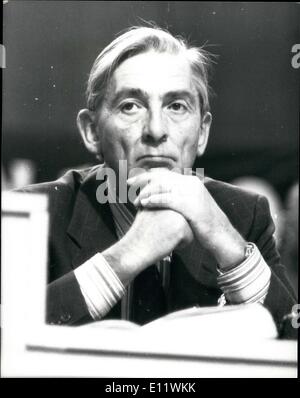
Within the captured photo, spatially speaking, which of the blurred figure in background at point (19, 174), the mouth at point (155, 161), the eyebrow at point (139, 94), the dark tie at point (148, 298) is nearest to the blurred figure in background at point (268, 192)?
the mouth at point (155, 161)

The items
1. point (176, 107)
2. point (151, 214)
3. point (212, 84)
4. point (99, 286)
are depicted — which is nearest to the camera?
point (99, 286)

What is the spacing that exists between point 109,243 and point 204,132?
559 millimetres

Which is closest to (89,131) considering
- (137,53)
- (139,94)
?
(139,94)

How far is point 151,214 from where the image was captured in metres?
3.18

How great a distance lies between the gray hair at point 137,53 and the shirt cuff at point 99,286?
61 centimetres

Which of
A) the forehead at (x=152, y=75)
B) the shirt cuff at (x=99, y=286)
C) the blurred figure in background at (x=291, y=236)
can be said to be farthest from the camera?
the blurred figure in background at (x=291, y=236)

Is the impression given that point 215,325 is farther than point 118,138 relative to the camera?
No

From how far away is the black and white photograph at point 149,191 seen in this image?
314 cm

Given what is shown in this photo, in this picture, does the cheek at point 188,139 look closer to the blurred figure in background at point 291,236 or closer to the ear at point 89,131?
the ear at point 89,131

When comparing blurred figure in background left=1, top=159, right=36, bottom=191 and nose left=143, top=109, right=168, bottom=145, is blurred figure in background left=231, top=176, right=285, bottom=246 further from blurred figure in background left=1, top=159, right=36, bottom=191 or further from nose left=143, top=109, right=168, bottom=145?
blurred figure in background left=1, top=159, right=36, bottom=191

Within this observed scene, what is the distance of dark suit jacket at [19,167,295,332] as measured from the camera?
10.5 feet

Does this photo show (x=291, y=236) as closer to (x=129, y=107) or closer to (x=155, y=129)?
(x=155, y=129)

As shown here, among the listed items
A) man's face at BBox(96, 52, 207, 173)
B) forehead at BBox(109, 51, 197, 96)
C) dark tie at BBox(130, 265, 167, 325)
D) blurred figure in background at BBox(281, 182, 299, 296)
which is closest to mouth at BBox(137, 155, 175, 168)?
man's face at BBox(96, 52, 207, 173)

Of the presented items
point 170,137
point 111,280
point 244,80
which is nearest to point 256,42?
point 244,80
